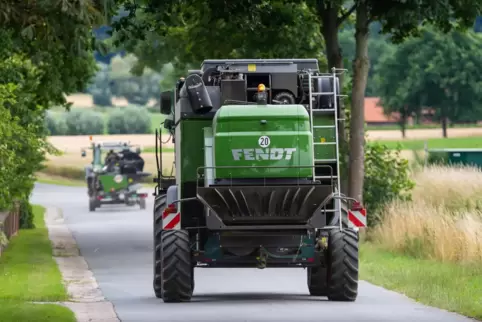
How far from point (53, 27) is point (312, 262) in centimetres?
634

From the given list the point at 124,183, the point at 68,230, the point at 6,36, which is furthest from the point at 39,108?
the point at 124,183

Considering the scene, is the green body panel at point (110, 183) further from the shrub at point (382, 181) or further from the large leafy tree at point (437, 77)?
the large leafy tree at point (437, 77)

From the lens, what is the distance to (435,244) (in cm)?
2811

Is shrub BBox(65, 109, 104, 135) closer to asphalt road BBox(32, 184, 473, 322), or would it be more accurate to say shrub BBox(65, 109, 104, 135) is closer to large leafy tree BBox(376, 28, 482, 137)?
large leafy tree BBox(376, 28, 482, 137)

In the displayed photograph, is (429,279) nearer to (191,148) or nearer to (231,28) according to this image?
(191,148)

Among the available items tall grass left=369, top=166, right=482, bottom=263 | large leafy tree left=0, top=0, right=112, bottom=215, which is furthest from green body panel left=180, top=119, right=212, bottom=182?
tall grass left=369, top=166, right=482, bottom=263

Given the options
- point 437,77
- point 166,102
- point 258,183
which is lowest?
point 437,77

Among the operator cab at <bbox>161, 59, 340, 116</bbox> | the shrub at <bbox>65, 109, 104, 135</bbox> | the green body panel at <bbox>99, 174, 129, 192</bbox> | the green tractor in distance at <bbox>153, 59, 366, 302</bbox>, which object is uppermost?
the operator cab at <bbox>161, 59, 340, 116</bbox>

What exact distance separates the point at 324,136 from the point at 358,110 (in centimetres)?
1344

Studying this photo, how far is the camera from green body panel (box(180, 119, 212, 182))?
21172 mm

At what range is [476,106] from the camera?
8388 centimetres

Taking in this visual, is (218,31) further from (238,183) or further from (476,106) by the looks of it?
(476,106)

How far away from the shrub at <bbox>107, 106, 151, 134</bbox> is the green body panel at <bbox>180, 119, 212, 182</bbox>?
11001 centimetres

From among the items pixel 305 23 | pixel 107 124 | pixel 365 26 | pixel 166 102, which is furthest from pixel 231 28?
pixel 107 124
